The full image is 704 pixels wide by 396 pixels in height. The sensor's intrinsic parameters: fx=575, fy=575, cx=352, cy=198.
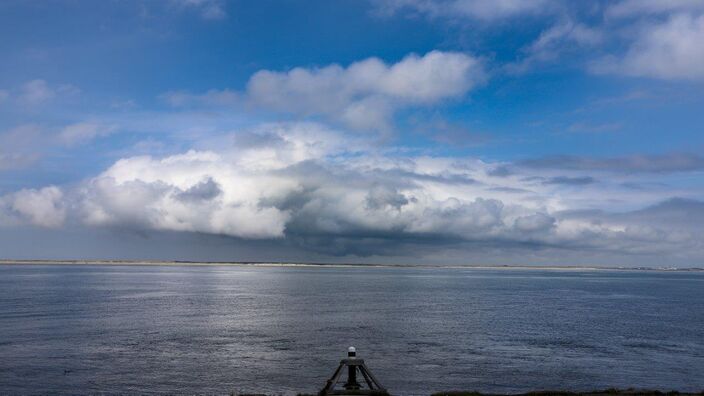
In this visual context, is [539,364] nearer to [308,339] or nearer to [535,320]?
[308,339]

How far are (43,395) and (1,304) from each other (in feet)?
238

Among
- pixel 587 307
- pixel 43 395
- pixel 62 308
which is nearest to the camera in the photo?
pixel 43 395

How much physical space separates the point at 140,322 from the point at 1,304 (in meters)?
39.2

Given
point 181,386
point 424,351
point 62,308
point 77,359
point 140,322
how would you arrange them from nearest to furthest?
point 181,386 → point 77,359 → point 424,351 → point 140,322 → point 62,308

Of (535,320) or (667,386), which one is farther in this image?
(535,320)

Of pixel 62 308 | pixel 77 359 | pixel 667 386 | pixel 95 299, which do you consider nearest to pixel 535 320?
pixel 667 386

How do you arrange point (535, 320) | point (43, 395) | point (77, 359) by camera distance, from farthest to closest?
point (535, 320) < point (77, 359) < point (43, 395)

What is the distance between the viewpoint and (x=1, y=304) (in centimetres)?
9688

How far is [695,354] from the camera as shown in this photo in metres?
55.5

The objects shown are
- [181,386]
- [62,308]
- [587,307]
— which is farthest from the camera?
[587,307]

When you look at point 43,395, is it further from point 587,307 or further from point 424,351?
point 587,307

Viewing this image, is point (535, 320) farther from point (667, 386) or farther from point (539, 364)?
point (667, 386)

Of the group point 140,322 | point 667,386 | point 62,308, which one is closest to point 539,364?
point 667,386

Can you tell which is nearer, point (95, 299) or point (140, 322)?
point (140, 322)
